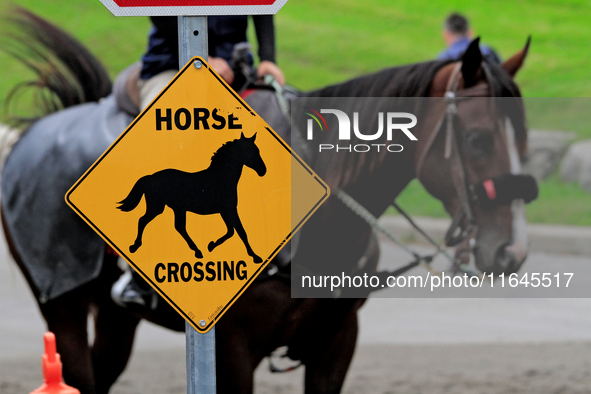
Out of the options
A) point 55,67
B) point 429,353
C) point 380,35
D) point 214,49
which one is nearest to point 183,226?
point 214,49

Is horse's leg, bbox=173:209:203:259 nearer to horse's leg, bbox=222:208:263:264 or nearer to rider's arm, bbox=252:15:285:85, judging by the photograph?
horse's leg, bbox=222:208:263:264

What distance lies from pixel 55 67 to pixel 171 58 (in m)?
1.28

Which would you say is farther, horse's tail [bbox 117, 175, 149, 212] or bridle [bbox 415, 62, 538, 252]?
bridle [bbox 415, 62, 538, 252]

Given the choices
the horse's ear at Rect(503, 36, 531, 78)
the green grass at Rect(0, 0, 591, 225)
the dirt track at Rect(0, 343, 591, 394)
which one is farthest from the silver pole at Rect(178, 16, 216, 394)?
the green grass at Rect(0, 0, 591, 225)

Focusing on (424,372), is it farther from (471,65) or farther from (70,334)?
(471,65)

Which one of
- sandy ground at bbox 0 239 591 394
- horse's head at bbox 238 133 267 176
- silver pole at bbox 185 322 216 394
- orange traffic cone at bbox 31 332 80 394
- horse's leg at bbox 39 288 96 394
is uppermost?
horse's head at bbox 238 133 267 176

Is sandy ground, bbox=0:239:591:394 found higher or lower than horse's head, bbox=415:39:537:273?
lower

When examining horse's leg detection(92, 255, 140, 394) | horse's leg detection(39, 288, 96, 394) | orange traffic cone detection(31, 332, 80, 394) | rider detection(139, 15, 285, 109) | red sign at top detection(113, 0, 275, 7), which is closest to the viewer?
red sign at top detection(113, 0, 275, 7)

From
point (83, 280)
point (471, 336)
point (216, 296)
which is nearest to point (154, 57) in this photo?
point (83, 280)

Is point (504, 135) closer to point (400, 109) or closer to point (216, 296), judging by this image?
point (400, 109)

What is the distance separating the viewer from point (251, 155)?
90.6 inches

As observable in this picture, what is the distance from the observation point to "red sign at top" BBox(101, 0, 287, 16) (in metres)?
2.21

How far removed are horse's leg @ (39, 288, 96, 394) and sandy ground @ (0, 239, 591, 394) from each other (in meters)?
0.99

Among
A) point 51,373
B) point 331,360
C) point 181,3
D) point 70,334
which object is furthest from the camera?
point 70,334
